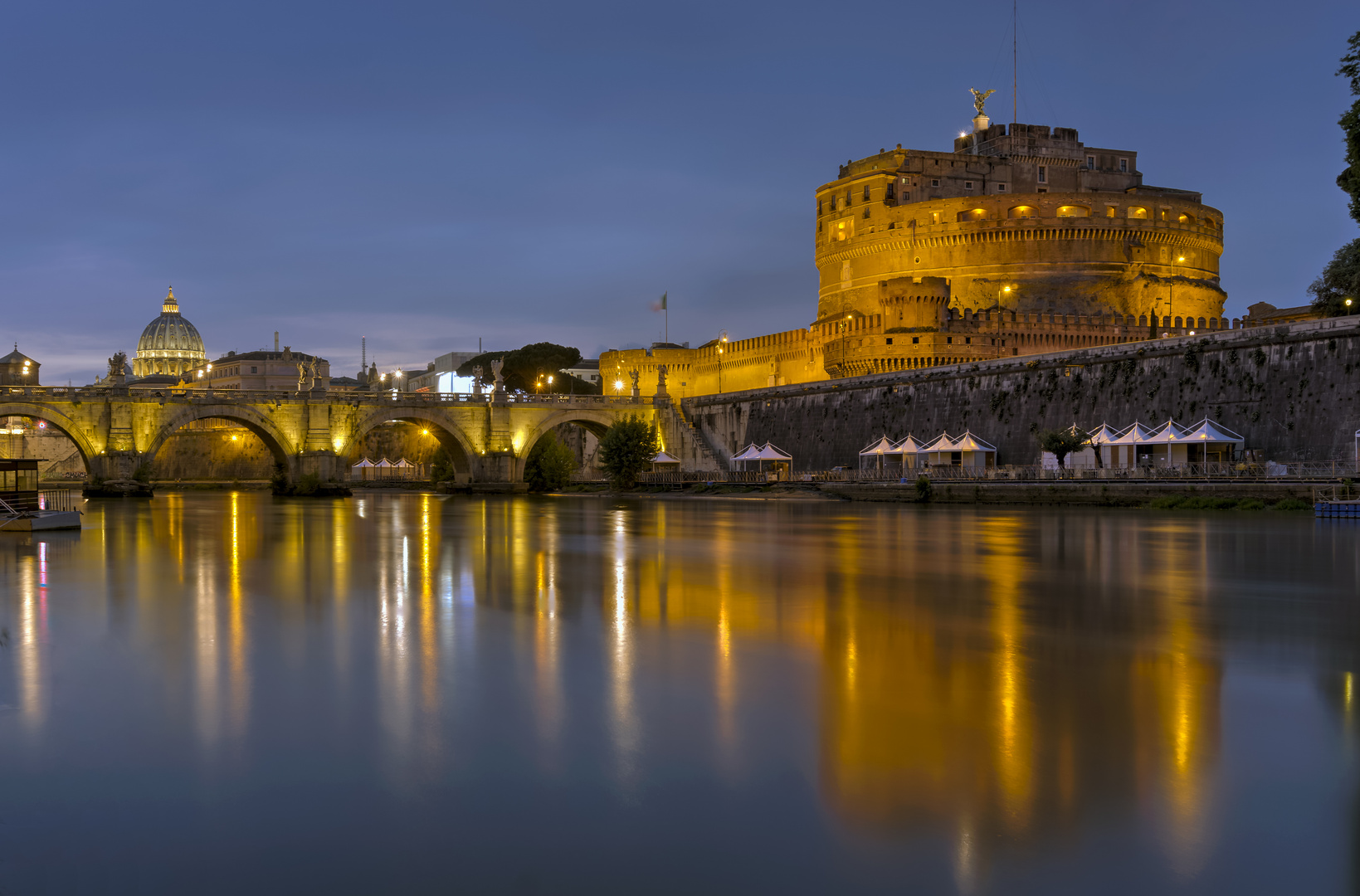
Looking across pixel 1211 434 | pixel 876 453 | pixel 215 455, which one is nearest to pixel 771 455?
pixel 876 453

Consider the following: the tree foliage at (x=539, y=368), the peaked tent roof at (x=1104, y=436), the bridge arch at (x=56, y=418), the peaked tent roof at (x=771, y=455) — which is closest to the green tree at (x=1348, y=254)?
the peaked tent roof at (x=1104, y=436)

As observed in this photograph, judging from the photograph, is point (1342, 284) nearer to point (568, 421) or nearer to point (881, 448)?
point (881, 448)

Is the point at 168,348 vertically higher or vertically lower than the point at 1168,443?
higher

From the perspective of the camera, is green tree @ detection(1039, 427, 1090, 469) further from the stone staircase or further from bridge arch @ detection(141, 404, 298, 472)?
bridge arch @ detection(141, 404, 298, 472)

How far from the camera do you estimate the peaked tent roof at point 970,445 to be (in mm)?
45281

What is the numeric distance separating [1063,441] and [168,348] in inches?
5403

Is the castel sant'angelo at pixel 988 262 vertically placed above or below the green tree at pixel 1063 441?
above

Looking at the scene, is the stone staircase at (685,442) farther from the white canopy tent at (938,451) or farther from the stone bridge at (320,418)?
the white canopy tent at (938,451)

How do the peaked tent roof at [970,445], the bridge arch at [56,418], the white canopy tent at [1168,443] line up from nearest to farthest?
the white canopy tent at [1168,443] → the peaked tent roof at [970,445] → the bridge arch at [56,418]

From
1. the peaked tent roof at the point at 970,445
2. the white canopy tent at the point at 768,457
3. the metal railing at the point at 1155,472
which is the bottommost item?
the metal railing at the point at 1155,472

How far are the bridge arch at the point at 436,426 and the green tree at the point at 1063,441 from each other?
32.4 m

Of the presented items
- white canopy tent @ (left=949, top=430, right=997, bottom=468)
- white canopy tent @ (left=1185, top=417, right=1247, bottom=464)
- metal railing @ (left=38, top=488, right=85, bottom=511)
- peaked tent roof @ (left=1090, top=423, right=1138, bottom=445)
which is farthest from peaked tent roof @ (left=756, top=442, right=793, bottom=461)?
metal railing @ (left=38, top=488, right=85, bottom=511)

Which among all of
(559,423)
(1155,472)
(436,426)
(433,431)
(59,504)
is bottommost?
(59,504)

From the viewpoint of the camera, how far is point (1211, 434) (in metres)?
35.8
